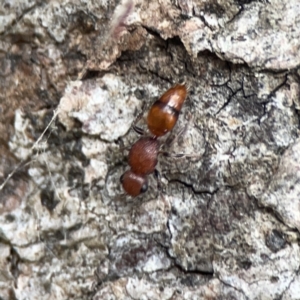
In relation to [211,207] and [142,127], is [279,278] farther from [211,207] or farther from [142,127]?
[142,127]

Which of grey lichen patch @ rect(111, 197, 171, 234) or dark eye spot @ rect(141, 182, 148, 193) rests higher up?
dark eye spot @ rect(141, 182, 148, 193)

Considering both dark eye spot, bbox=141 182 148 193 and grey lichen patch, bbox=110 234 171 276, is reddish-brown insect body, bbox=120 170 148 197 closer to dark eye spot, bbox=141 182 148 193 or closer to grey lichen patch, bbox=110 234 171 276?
dark eye spot, bbox=141 182 148 193

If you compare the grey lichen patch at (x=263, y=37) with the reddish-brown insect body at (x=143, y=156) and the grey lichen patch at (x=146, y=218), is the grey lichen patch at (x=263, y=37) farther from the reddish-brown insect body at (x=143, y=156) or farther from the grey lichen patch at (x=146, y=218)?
the grey lichen patch at (x=146, y=218)

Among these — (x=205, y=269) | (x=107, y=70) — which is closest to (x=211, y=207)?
(x=205, y=269)

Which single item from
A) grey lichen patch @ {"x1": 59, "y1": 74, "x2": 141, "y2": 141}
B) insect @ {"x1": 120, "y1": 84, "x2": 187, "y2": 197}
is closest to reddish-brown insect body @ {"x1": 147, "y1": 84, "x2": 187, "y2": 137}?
insect @ {"x1": 120, "y1": 84, "x2": 187, "y2": 197}

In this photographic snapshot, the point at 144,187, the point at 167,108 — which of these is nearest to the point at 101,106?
the point at 167,108

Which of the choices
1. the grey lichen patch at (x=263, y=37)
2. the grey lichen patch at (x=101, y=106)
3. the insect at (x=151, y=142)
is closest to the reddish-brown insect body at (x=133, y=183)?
the insect at (x=151, y=142)
